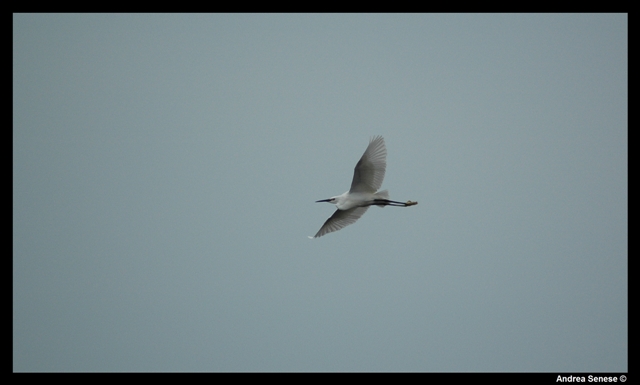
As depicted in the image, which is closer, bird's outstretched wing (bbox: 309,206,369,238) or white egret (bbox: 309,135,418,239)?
white egret (bbox: 309,135,418,239)

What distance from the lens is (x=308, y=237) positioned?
566 inches

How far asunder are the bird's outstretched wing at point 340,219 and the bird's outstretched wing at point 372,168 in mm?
972

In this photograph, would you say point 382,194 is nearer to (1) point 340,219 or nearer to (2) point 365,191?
(2) point 365,191

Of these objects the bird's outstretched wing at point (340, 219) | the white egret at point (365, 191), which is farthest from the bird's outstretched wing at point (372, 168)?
the bird's outstretched wing at point (340, 219)

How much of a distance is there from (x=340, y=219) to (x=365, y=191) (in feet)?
4.41

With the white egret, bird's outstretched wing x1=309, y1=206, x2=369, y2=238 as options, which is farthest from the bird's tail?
bird's outstretched wing x1=309, y1=206, x2=369, y2=238

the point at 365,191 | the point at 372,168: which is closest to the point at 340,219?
the point at 365,191

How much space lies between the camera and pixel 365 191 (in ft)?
44.2

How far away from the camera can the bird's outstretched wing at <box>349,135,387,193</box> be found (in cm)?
1274

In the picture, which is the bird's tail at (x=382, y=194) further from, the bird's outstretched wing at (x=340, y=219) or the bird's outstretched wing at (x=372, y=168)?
the bird's outstretched wing at (x=340, y=219)

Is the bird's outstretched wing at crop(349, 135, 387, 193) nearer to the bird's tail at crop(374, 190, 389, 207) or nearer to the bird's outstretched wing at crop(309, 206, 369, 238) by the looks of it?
the bird's tail at crop(374, 190, 389, 207)

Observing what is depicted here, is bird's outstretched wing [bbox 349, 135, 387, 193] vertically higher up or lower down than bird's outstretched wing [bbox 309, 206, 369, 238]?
higher up
